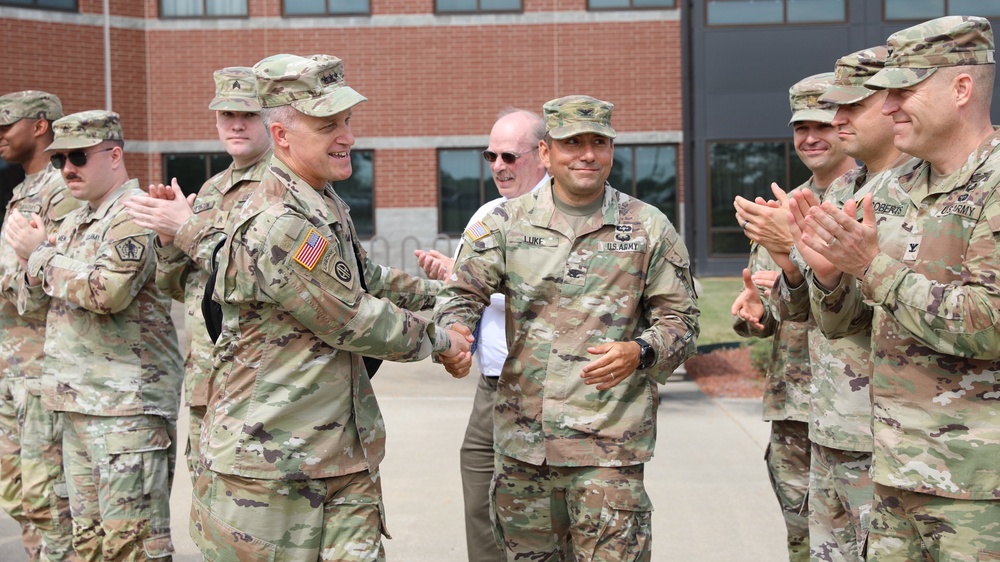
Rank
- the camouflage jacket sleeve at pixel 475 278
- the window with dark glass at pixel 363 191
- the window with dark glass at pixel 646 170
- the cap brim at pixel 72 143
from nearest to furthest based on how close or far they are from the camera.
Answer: the camouflage jacket sleeve at pixel 475 278
the cap brim at pixel 72 143
the window with dark glass at pixel 646 170
the window with dark glass at pixel 363 191

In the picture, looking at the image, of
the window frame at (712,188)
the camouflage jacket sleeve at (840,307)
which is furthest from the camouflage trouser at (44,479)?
the window frame at (712,188)

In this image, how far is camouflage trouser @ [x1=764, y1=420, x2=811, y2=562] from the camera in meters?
5.22

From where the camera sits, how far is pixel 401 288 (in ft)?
14.9

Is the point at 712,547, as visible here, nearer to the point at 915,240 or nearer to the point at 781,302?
the point at 781,302

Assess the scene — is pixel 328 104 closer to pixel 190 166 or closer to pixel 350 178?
pixel 350 178

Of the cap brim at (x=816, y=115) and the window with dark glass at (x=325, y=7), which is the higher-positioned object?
the window with dark glass at (x=325, y=7)

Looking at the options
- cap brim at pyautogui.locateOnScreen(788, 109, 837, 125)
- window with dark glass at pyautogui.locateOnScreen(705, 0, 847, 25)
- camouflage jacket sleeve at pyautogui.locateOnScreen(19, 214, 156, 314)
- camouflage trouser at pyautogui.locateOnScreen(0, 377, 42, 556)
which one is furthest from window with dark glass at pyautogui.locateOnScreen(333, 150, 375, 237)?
cap brim at pyautogui.locateOnScreen(788, 109, 837, 125)

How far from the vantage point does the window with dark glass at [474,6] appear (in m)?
19.5

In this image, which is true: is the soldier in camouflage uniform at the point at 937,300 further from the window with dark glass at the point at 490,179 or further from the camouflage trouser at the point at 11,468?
the window with dark glass at the point at 490,179

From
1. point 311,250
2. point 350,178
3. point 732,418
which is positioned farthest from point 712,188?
point 311,250

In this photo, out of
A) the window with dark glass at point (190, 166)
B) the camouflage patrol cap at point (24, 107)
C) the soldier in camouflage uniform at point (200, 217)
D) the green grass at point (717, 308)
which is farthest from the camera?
the window with dark glass at point (190, 166)

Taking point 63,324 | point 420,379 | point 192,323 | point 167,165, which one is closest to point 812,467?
point 192,323

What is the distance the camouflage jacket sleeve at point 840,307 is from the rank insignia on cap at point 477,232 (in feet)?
4.47

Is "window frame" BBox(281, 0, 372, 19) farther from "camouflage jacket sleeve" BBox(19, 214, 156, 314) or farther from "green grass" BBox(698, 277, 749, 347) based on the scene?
"camouflage jacket sleeve" BBox(19, 214, 156, 314)
